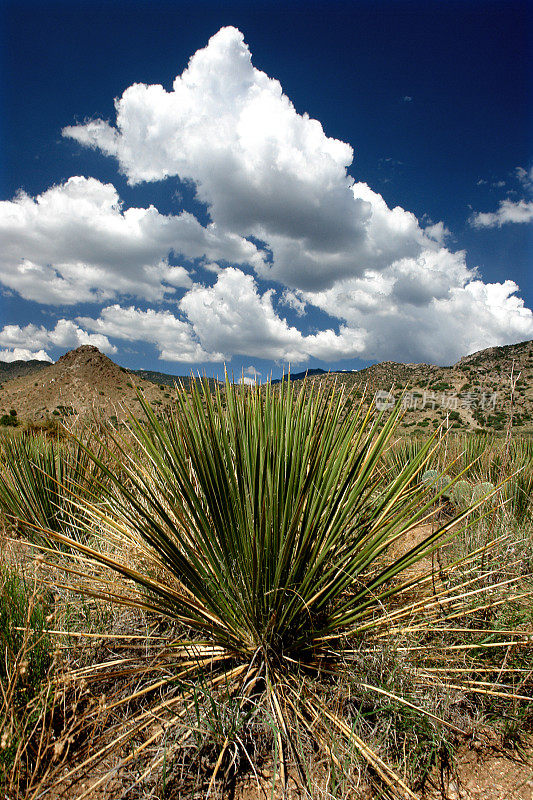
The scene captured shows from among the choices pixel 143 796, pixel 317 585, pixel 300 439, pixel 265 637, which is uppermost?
pixel 300 439

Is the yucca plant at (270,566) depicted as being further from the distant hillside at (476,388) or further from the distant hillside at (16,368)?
the distant hillside at (16,368)

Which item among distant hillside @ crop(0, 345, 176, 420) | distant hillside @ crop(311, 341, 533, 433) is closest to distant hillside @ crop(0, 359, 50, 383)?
distant hillside @ crop(0, 345, 176, 420)

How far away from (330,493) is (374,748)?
106 centimetres

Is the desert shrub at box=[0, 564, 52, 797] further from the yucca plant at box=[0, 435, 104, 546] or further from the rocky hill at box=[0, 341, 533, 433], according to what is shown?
the yucca plant at box=[0, 435, 104, 546]

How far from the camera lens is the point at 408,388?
6.01 feet

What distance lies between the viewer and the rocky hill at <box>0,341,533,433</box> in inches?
122

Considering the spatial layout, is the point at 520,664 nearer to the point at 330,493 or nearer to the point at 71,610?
the point at 330,493

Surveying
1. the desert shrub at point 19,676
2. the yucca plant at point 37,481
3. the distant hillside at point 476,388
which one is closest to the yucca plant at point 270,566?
the desert shrub at point 19,676

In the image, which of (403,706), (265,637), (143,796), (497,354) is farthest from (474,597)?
(497,354)

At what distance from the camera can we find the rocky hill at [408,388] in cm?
311

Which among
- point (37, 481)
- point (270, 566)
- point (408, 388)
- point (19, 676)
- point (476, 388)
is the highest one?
point (476, 388)

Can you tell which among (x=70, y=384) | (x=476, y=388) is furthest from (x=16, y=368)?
(x=476, y=388)

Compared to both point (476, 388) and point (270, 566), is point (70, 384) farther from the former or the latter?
point (270, 566)

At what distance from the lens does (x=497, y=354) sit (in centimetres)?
3412
